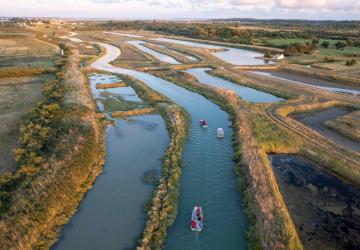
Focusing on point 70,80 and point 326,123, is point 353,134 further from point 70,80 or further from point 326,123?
point 70,80

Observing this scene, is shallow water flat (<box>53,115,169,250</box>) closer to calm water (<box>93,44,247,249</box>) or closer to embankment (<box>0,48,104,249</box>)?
embankment (<box>0,48,104,249</box>)

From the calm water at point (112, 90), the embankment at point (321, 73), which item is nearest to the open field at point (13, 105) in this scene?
the calm water at point (112, 90)

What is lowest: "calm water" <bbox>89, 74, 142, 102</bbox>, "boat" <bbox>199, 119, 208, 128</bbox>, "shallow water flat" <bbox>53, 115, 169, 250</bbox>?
"shallow water flat" <bbox>53, 115, 169, 250</bbox>

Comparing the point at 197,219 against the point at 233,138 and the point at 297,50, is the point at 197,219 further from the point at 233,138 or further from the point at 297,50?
the point at 297,50

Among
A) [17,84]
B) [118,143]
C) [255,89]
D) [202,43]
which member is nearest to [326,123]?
[255,89]

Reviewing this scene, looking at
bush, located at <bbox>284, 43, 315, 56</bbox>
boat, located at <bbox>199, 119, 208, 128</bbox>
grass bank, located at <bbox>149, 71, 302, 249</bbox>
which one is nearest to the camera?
grass bank, located at <bbox>149, 71, 302, 249</bbox>

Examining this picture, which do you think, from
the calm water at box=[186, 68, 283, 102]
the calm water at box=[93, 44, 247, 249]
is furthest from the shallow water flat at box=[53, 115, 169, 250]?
the calm water at box=[186, 68, 283, 102]
